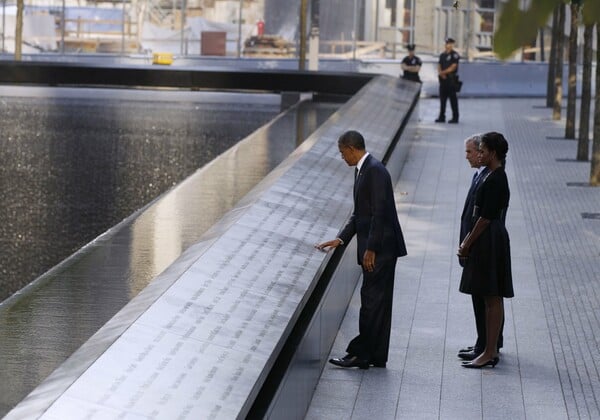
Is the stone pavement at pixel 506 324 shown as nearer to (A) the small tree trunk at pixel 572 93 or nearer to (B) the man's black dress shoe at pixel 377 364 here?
(B) the man's black dress shoe at pixel 377 364

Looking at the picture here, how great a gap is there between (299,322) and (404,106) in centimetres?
1507

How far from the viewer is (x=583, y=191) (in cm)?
1736

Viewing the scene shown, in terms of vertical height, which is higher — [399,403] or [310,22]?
[310,22]

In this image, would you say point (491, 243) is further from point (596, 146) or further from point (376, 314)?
point (596, 146)

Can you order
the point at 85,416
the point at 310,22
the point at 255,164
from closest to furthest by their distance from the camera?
the point at 85,416
the point at 255,164
the point at 310,22

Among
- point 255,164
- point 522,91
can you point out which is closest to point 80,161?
point 255,164

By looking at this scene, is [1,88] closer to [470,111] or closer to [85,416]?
[470,111]

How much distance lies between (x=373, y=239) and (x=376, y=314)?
0.52 metres

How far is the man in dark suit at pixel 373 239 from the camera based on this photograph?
7.71 m

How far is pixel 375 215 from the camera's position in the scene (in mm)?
7719

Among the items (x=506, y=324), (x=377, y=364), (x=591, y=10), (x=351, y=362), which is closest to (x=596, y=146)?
(x=506, y=324)

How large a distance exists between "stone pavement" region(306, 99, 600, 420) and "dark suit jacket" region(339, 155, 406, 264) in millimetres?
839

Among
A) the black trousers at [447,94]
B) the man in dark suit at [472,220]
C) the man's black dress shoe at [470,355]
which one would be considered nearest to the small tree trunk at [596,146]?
the man in dark suit at [472,220]

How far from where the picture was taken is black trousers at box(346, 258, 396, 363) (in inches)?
311
